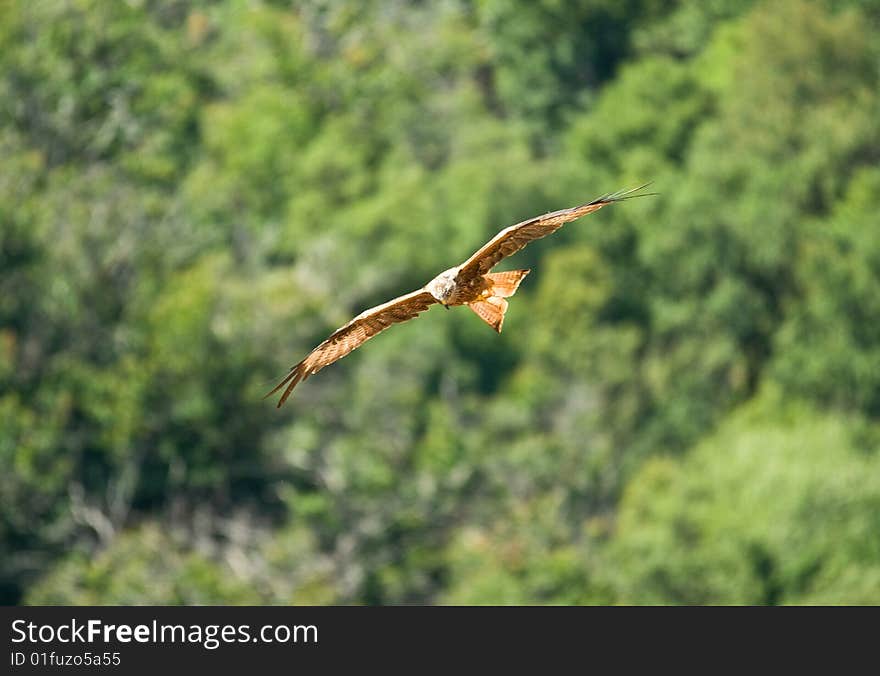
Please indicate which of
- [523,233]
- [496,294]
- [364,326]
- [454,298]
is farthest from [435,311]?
[523,233]

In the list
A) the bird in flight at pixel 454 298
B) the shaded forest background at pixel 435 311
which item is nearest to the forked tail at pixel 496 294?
the bird in flight at pixel 454 298

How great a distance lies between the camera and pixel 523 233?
17891mm

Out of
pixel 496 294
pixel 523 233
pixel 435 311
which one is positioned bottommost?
pixel 523 233

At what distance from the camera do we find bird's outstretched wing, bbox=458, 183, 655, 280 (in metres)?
17.1

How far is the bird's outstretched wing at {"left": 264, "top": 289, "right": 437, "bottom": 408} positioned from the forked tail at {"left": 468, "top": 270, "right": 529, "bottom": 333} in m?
0.41

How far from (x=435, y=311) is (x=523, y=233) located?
3899 centimetres

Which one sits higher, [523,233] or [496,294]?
[496,294]

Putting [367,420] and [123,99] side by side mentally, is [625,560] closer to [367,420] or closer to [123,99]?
[367,420]

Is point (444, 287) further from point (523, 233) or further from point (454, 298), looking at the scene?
point (523, 233)

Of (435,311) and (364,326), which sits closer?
(364,326)

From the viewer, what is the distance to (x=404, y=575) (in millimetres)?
44062
